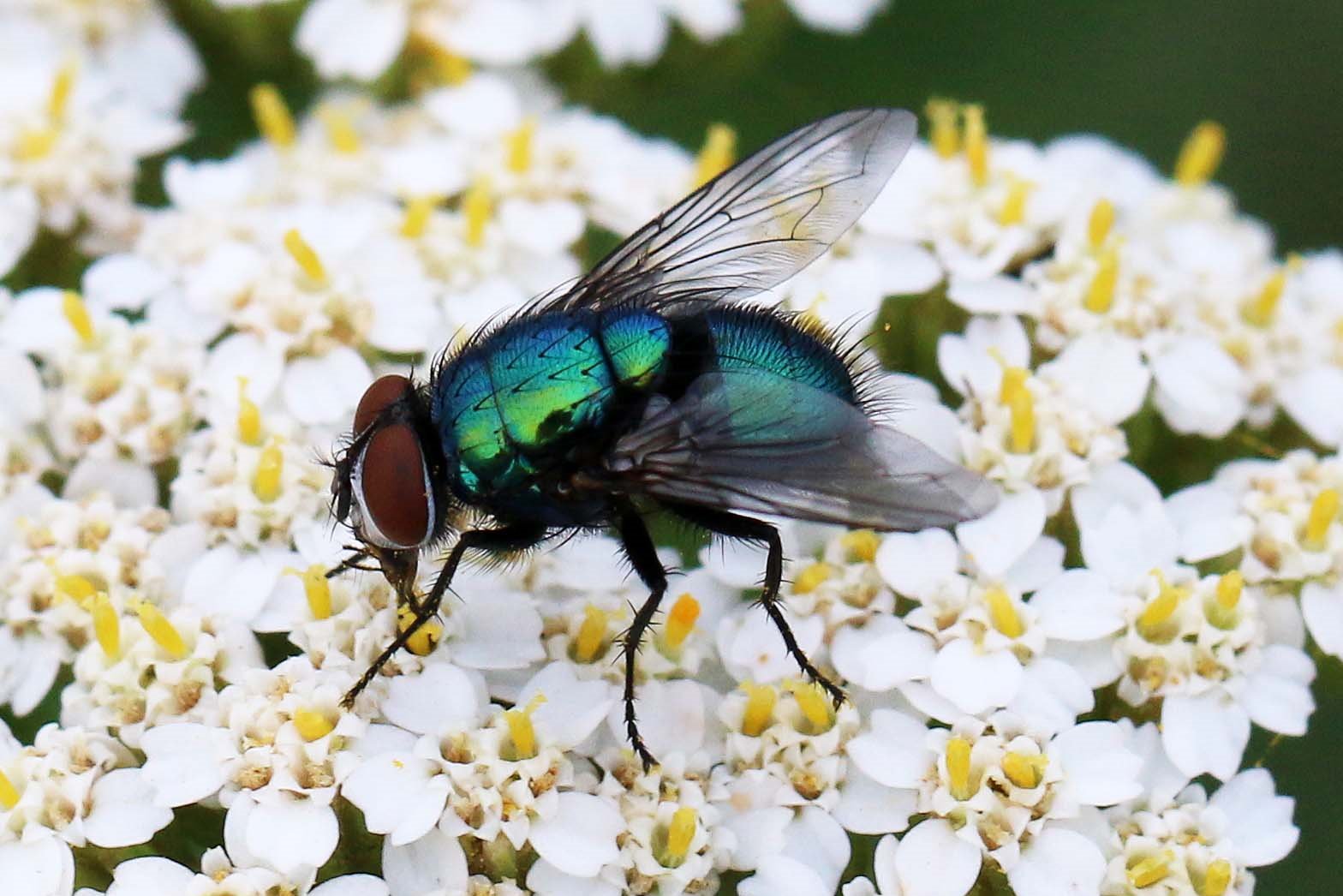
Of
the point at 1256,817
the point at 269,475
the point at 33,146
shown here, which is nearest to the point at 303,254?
the point at 269,475

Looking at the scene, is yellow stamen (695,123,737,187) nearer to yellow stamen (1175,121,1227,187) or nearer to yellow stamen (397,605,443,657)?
yellow stamen (1175,121,1227,187)

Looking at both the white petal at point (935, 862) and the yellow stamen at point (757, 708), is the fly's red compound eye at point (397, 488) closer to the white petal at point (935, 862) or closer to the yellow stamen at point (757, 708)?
the yellow stamen at point (757, 708)

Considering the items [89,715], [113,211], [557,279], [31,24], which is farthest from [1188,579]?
[31,24]

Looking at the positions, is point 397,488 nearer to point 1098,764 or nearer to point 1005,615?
point 1005,615

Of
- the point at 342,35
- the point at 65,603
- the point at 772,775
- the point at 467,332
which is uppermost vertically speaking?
the point at 342,35

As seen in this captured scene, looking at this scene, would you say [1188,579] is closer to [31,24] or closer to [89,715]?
[89,715]

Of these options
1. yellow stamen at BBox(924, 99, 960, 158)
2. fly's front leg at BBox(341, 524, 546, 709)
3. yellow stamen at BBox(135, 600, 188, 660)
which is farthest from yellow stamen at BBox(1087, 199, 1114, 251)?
yellow stamen at BBox(135, 600, 188, 660)

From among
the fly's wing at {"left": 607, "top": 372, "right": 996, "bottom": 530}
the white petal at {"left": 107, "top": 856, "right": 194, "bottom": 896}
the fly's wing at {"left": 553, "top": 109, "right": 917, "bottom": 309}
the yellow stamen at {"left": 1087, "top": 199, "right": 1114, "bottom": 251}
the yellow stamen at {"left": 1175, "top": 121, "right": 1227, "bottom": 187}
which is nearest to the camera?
the fly's wing at {"left": 607, "top": 372, "right": 996, "bottom": 530}
